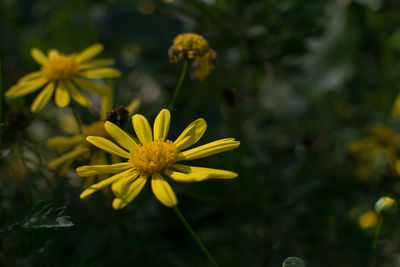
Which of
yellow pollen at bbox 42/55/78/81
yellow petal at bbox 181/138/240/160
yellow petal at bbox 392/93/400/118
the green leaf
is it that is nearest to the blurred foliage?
yellow petal at bbox 392/93/400/118

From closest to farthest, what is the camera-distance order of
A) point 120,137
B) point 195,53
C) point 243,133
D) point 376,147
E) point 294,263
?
point 294,263
point 120,137
point 195,53
point 243,133
point 376,147

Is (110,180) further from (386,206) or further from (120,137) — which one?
(386,206)

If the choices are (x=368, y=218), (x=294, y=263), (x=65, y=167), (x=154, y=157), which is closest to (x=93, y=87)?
(x=65, y=167)

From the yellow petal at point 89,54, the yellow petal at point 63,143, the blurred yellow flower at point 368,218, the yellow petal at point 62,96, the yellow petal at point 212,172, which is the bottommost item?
the blurred yellow flower at point 368,218

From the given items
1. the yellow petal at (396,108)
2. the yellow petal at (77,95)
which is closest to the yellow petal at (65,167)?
the yellow petal at (77,95)

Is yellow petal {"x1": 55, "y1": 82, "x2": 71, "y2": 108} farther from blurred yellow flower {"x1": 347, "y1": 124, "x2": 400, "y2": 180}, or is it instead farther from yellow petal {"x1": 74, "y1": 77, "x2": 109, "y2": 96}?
blurred yellow flower {"x1": 347, "y1": 124, "x2": 400, "y2": 180}

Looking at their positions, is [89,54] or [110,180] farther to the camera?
[89,54]

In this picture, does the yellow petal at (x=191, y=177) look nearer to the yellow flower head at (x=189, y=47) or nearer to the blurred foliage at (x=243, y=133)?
the blurred foliage at (x=243, y=133)
